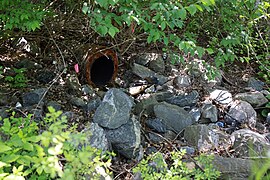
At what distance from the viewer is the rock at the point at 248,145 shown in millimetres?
2471

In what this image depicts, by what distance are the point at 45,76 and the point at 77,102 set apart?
578mm

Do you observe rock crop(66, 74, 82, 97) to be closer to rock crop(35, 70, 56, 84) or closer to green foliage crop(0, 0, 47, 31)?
rock crop(35, 70, 56, 84)

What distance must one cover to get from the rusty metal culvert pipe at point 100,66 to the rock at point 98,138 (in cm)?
115

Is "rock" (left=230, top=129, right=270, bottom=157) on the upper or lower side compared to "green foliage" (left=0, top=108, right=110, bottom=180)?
lower

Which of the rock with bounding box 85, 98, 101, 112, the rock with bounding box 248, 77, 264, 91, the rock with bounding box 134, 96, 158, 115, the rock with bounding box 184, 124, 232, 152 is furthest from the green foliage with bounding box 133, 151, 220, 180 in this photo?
the rock with bounding box 248, 77, 264, 91

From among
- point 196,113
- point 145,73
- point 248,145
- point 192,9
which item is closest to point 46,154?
point 192,9

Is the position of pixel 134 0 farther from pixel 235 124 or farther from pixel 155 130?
pixel 235 124

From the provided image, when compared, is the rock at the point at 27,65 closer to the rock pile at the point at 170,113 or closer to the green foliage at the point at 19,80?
the rock pile at the point at 170,113

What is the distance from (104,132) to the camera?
2.38m

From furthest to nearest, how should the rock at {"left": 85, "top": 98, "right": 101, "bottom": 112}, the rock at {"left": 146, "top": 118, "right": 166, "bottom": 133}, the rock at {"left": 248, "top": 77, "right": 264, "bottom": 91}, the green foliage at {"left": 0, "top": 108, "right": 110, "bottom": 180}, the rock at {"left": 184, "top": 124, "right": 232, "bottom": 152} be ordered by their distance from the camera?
the rock at {"left": 248, "top": 77, "right": 264, "bottom": 91}, the rock at {"left": 85, "top": 98, "right": 101, "bottom": 112}, the rock at {"left": 146, "top": 118, "right": 166, "bottom": 133}, the rock at {"left": 184, "top": 124, "right": 232, "bottom": 152}, the green foliage at {"left": 0, "top": 108, "right": 110, "bottom": 180}

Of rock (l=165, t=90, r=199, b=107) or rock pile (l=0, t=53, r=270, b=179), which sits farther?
rock (l=165, t=90, r=199, b=107)

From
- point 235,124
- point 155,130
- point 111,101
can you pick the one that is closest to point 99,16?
point 111,101

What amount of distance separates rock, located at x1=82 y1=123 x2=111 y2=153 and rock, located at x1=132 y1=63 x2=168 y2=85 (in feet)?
4.74

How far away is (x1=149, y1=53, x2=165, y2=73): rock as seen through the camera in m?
3.84
